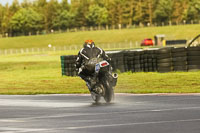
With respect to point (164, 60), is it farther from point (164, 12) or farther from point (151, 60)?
point (164, 12)

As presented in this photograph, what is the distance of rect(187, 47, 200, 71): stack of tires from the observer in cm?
2922

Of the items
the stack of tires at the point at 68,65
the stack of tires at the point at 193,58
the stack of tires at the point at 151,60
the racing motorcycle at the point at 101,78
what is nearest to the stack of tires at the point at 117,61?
the stack of tires at the point at 151,60

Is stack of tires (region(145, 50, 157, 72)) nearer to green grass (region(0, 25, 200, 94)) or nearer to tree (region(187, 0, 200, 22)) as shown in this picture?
green grass (region(0, 25, 200, 94))

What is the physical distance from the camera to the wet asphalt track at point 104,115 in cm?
1183

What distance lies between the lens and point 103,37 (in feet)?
533

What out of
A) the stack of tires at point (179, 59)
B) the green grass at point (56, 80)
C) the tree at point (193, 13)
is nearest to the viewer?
the green grass at point (56, 80)

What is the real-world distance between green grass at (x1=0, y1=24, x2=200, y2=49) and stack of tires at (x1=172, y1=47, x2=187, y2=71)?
115 m

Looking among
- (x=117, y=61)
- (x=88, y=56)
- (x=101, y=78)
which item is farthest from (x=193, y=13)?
(x=101, y=78)

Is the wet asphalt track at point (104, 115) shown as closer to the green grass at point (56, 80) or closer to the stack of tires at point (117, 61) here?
the green grass at point (56, 80)

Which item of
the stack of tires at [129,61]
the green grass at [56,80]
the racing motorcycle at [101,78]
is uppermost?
the racing motorcycle at [101,78]

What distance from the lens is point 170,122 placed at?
40.5 ft

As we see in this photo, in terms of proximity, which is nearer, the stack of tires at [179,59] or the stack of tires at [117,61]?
the stack of tires at [179,59]

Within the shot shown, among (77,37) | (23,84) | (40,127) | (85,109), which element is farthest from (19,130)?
(77,37)

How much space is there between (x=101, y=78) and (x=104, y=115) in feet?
11.1
